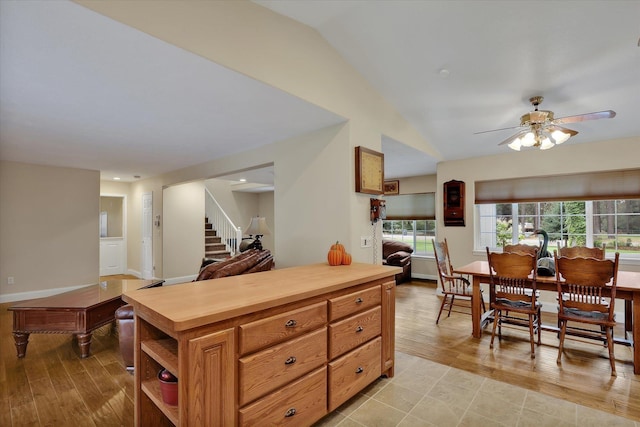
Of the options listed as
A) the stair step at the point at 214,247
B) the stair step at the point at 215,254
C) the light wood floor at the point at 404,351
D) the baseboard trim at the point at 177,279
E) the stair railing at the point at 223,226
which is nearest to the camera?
the light wood floor at the point at 404,351

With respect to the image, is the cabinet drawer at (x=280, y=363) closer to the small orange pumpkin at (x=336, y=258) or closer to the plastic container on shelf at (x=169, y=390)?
the plastic container on shelf at (x=169, y=390)

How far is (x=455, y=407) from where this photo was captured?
2.18 metres

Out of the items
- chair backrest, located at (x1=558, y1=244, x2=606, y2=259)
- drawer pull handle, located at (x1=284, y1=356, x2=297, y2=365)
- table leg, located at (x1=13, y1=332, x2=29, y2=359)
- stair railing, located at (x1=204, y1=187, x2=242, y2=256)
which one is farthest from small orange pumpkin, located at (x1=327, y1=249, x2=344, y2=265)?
stair railing, located at (x1=204, y1=187, x2=242, y2=256)

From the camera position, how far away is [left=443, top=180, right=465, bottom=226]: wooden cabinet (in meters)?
5.38

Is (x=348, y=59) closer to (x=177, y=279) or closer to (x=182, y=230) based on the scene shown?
(x=182, y=230)

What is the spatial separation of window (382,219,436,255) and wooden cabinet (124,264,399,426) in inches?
203

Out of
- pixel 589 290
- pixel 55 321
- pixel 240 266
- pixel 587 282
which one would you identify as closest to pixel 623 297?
pixel 589 290

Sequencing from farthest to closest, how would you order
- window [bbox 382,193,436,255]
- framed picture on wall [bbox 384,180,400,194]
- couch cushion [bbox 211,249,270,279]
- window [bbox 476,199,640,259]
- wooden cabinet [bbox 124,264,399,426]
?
framed picture on wall [bbox 384,180,400,194]
window [bbox 382,193,436,255]
window [bbox 476,199,640,259]
couch cushion [bbox 211,249,270,279]
wooden cabinet [bbox 124,264,399,426]

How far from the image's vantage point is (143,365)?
1683 millimetres

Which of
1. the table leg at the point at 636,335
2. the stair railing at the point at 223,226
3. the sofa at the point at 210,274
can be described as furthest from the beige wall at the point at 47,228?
the table leg at the point at 636,335

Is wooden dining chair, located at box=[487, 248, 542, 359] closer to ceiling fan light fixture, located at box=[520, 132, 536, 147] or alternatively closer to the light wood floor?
the light wood floor

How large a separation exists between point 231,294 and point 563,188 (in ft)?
16.7

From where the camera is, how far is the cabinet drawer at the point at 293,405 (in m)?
1.52

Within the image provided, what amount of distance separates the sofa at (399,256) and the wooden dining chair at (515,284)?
2932mm
